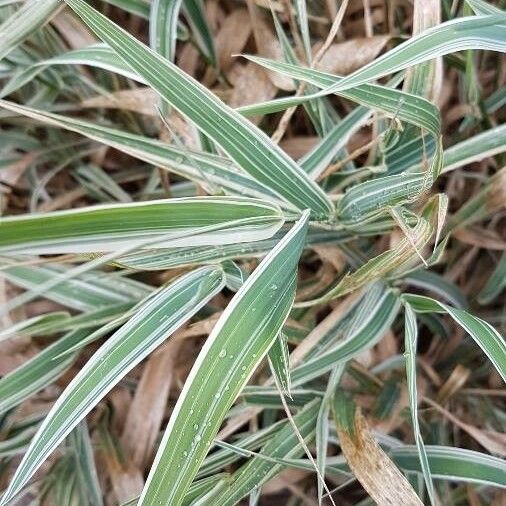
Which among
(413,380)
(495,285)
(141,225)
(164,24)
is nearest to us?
(141,225)

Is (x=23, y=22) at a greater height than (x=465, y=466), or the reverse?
Answer: (x=23, y=22)

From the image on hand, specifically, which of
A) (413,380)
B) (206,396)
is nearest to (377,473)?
(413,380)

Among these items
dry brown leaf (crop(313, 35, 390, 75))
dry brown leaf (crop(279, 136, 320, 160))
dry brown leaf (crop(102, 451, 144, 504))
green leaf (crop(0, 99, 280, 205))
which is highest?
green leaf (crop(0, 99, 280, 205))

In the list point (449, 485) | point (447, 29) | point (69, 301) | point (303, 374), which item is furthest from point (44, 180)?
point (449, 485)

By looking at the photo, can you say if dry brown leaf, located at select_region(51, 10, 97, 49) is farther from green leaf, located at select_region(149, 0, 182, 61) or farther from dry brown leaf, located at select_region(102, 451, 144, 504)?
dry brown leaf, located at select_region(102, 451, 144, 504)

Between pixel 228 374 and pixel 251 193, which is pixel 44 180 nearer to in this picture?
pixel 251 193

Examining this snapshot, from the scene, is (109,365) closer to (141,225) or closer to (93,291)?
(141,225)

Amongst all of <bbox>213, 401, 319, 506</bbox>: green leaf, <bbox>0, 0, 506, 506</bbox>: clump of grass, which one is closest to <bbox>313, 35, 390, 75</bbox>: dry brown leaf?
<bbox>0, 0, 506, 506</bbox>: clump of grass

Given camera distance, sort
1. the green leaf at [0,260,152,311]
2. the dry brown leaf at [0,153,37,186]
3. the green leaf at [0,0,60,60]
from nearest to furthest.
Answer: the green leaf at [0,0,60,60], the green leaf at [0,260,152,311], the dry brown leaf at [0,153,37,186]
